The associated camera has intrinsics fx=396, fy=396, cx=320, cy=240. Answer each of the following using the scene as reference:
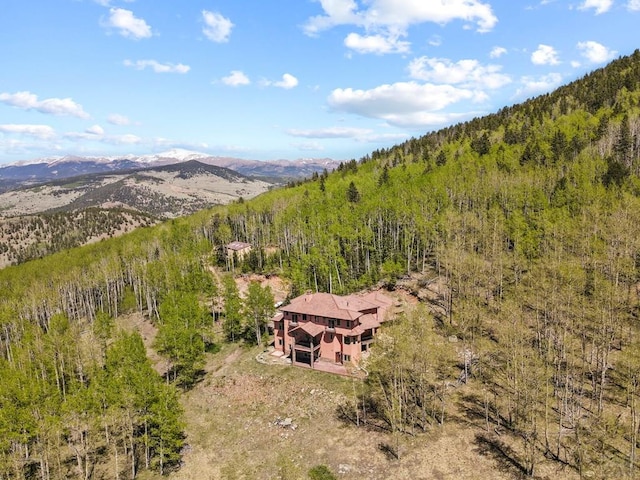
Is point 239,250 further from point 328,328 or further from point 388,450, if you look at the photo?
point 388,450

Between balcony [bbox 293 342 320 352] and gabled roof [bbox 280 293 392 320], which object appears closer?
balcony [bbox 293 342 320 352]

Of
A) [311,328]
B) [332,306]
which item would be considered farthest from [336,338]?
[332,306]

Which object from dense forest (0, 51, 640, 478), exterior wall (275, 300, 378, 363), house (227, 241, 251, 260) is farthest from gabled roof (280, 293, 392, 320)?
house (227, 241, 251, 260)

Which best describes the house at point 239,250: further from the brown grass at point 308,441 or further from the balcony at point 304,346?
the brown grass at point 308,441

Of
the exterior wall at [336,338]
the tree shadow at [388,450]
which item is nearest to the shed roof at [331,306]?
the exterior wall at [336,338]

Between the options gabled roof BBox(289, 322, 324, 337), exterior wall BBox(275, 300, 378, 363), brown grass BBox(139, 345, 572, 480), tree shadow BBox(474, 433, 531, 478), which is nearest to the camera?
tree shadow BBox(474, 433, 531, 478)

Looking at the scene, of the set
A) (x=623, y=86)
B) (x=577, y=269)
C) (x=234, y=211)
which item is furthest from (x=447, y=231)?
(x=623, y=86)

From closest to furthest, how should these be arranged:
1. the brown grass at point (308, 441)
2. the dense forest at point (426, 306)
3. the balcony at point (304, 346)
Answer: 1. the brown grass at point (308, 441)
2. the dense forest at point (426, 306)
3. the balcony at point (304, 346)

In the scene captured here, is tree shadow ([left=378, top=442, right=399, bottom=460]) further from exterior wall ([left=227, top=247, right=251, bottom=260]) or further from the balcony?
exterior wall ([left=227, top=247, right=251, bottom=260])
